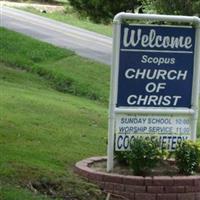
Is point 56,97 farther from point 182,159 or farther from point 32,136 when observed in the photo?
point 182,159

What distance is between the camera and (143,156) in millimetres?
7105

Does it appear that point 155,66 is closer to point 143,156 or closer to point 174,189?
point 143,156

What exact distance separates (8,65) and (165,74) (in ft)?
37.3

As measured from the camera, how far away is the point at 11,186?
6.57m

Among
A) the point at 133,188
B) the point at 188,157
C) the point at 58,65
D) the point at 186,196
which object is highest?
the point at 188,157

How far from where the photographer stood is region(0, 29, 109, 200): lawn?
6848 mm

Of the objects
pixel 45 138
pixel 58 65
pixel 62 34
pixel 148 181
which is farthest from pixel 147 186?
pixel 62 34

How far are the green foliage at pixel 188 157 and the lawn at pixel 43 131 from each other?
995mm

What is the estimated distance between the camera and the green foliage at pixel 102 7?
114 feet

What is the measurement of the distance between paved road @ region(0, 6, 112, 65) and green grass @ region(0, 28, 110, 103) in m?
1.46

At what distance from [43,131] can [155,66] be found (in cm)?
259

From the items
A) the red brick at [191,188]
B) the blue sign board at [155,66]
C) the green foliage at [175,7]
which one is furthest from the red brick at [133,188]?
the green foliage at [175,7]

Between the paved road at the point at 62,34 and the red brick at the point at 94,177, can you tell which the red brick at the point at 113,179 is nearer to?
the red brick at the point at 94,177

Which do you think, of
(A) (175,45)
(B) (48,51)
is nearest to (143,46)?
(A) (175,45)
